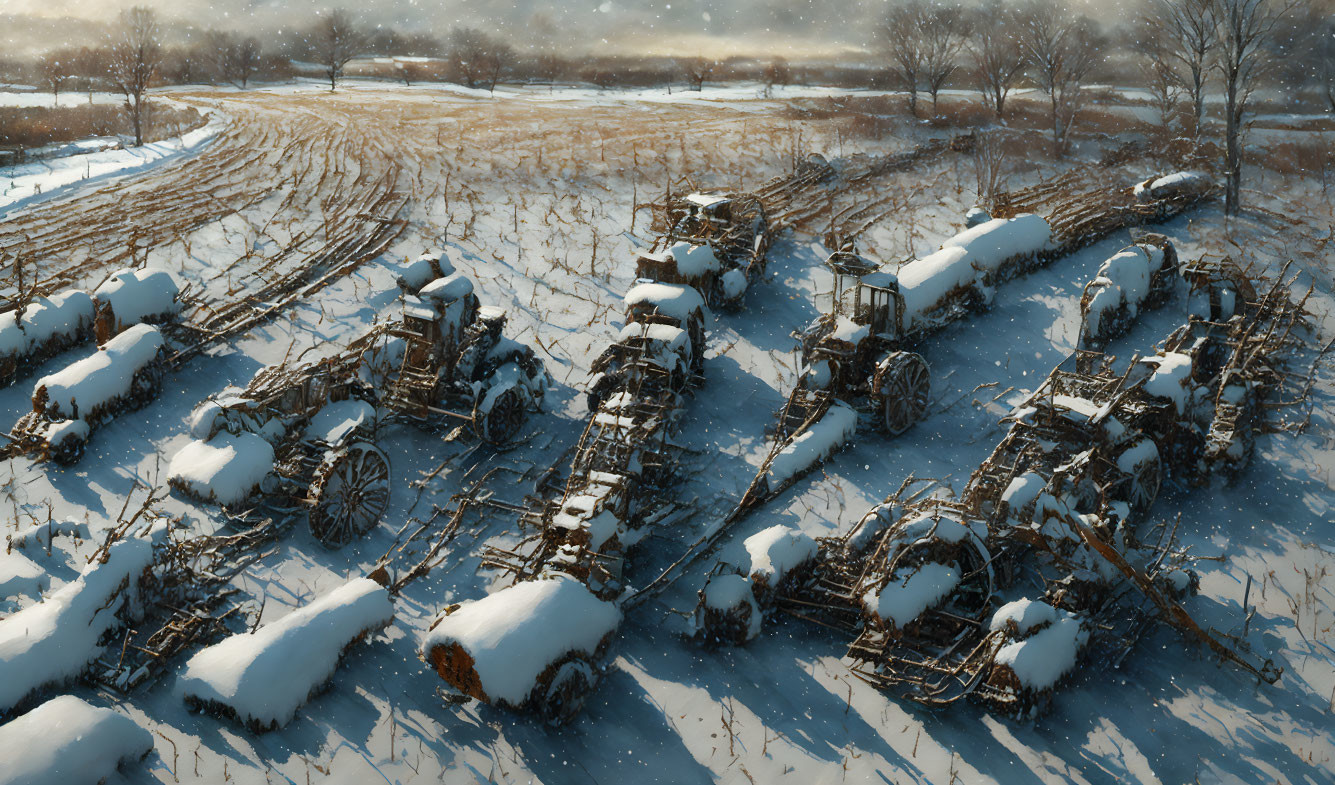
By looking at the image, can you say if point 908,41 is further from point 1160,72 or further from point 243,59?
point 243,59

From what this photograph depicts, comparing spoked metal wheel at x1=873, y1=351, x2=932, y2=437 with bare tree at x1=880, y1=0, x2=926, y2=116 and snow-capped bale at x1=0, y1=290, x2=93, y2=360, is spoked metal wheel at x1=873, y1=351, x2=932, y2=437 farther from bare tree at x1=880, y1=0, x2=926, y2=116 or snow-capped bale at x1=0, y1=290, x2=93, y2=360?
bare tree at x1=880, y1=0, x2=926, y2=116

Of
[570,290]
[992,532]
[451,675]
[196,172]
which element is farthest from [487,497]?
[196,172]

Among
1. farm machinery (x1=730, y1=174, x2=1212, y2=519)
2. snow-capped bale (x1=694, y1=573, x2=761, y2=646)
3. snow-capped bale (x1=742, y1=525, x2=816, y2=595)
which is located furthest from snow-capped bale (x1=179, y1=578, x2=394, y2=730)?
farm machinery (x1=730, y1=174, x2=1212, y2=519)

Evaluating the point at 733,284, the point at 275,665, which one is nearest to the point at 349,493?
the point at 275,665

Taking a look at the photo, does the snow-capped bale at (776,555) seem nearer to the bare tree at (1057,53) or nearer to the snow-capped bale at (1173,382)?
the snow-capped bale at (1173,382)

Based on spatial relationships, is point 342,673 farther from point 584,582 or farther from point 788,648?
point 788,648

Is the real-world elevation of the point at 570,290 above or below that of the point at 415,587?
above
